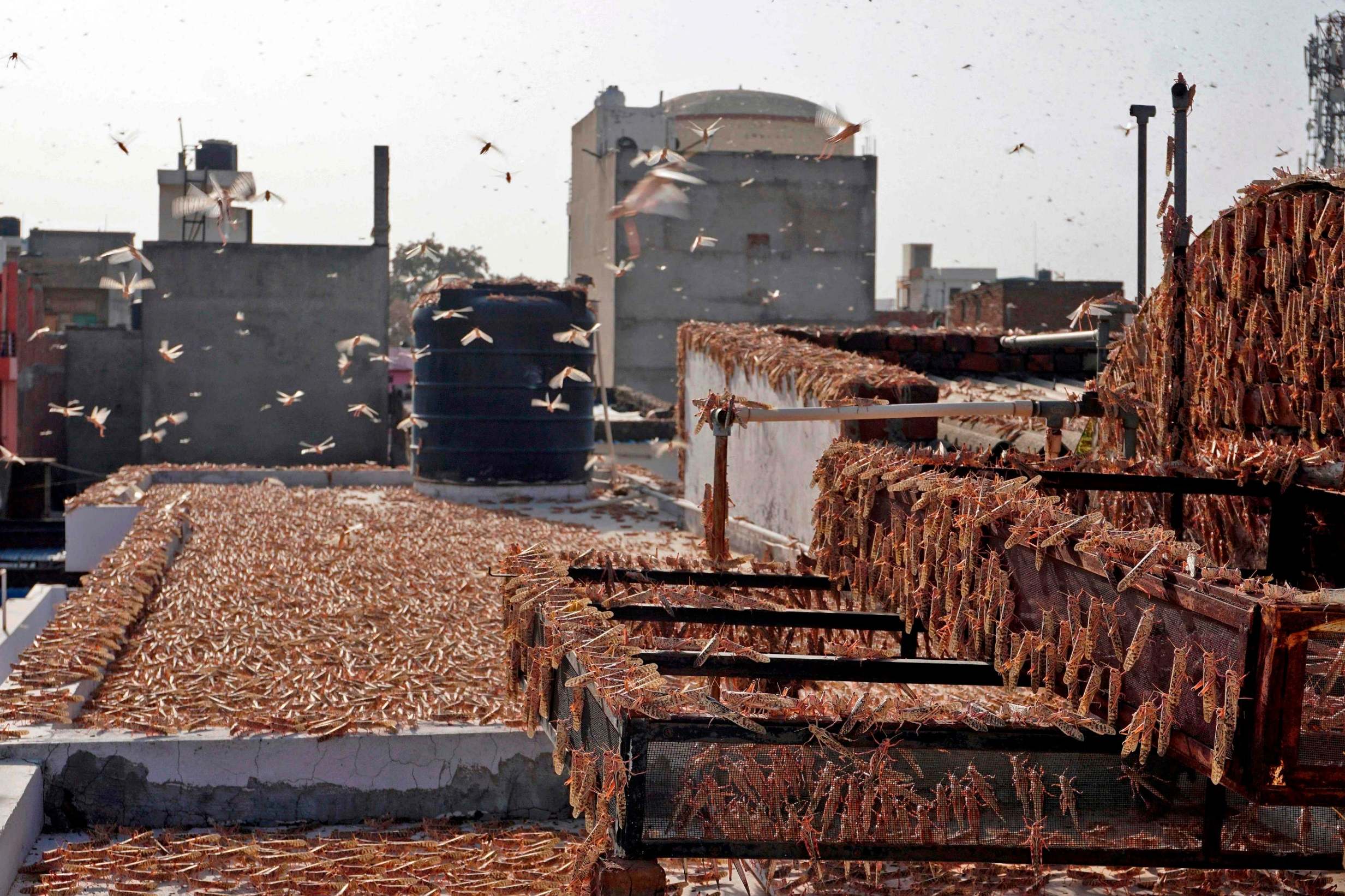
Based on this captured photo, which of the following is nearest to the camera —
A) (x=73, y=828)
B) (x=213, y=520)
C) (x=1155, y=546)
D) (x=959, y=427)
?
(x=1155, y=546)

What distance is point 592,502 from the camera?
60.6ft

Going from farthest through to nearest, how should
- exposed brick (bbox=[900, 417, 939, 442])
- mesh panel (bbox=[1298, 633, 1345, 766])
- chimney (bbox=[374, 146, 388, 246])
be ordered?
chimney (bbox=[374, 146, 388, 246]) → exposed brick (bbox=[900, 417, 939, 442]) → mesh panel (bbox=[1298, 633, 1345, 766])

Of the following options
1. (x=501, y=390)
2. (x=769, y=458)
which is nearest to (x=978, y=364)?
(x=769, y=458)

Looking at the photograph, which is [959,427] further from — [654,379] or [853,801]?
[654,379]

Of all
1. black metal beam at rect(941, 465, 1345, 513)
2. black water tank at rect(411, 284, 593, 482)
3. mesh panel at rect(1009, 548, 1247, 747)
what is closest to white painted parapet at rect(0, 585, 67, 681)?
black water tank at rect(411, 284, 593, 482)

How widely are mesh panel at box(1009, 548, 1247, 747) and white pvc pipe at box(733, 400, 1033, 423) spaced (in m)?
1.72

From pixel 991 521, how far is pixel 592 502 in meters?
14.4

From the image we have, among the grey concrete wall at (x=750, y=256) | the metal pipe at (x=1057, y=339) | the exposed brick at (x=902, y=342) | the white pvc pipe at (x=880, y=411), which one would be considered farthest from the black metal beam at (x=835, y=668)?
the grey concrete wall at (x=750, y=256)

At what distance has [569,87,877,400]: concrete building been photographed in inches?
1748

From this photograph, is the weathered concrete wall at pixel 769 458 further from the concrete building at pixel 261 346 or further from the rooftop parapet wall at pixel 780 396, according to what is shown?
the concrete building at pixel 261 346

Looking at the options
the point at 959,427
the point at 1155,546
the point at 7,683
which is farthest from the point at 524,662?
the point at 959,427

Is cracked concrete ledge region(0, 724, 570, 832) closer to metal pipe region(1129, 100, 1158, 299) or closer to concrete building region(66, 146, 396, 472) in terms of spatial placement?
metal pipe region(1129, 100, 1158, 299)

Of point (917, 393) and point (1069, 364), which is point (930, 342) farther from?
point (917, 393)

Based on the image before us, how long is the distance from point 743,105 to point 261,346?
2255 cm
